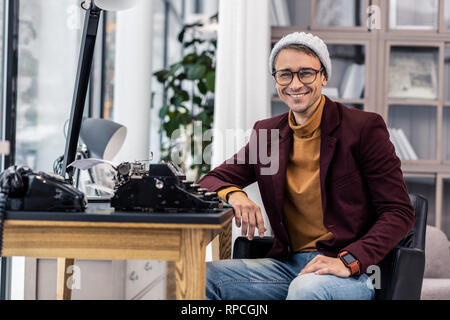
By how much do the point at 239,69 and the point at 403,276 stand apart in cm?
165

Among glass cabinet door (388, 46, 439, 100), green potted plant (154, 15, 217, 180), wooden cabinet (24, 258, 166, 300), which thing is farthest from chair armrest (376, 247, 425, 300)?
green potted plant (154, 15, 217, 180)

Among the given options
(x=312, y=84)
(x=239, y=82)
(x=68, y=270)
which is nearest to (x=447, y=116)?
(x=239, y=82)

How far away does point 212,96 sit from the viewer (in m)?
3.92

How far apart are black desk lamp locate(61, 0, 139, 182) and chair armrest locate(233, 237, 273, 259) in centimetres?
67

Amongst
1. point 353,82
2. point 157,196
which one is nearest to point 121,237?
point 157,196

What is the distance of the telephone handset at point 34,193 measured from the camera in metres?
1.26

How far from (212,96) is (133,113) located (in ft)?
2.14

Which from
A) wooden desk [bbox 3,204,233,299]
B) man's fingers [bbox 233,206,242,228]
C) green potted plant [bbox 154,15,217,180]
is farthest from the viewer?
green potted plant [bbox 154,15,217,180]

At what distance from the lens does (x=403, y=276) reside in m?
1.57

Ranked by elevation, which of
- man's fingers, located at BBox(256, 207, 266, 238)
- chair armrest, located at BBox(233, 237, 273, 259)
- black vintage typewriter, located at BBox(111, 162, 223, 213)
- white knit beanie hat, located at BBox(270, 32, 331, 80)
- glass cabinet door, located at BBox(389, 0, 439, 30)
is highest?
glass cabinet door, located at BBox(389, 0, 439, 30)

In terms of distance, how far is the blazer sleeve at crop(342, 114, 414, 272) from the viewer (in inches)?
61.2

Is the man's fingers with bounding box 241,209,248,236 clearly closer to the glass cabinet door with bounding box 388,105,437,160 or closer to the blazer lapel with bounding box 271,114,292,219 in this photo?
the blazer lapel with bounding box 271,114,292,219

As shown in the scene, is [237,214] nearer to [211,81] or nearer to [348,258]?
[348,258]

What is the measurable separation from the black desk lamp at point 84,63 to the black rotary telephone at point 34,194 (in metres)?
0.40
